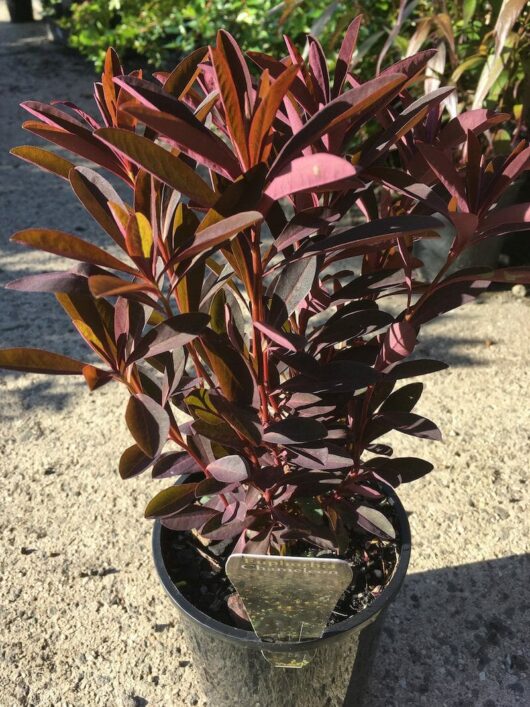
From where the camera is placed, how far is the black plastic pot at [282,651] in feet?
3.79

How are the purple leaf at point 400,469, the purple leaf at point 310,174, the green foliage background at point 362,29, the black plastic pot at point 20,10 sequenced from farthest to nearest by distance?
the black plastic pot at point 20,10, the green foliage background at point 362,29, the purple leaf at point 400,469, the purple leaf at point 310,174

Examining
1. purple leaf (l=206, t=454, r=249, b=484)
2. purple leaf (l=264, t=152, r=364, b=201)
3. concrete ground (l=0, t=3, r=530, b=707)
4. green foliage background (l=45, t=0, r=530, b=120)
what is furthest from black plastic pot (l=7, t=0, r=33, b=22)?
purple leaf (l=264, t=152, r=364, b=201)

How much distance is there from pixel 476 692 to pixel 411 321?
999 mm

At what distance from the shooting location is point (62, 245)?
30.5 inches

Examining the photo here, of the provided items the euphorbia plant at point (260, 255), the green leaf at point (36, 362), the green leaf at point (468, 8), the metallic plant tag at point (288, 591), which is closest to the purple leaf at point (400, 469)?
the euphorbia plant at point (260, 255)

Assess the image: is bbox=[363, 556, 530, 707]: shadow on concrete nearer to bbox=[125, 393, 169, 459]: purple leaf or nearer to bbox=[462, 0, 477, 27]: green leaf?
bbox=[125, 393, 169, 459]: purple leaf

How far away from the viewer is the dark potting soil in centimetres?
132

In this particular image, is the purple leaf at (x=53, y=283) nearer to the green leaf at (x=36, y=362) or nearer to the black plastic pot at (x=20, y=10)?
the green leaf at (x=36, y=362)

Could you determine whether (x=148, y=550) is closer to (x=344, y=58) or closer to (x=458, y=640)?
(x=458, y=640)

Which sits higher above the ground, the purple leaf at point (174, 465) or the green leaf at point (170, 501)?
the purple leaf at point (174, 465)

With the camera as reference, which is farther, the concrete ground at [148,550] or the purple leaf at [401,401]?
the concrete ground at [148,550]

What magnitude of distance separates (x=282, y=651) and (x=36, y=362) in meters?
Answer: 0.61

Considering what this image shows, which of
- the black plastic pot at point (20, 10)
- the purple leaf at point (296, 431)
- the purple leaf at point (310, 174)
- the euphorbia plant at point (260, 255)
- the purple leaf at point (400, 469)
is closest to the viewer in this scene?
the purple leaf at point (310, 174)

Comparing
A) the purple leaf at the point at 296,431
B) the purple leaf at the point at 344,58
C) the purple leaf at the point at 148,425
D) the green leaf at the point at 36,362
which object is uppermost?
the purple leaf at the point at 344,58
